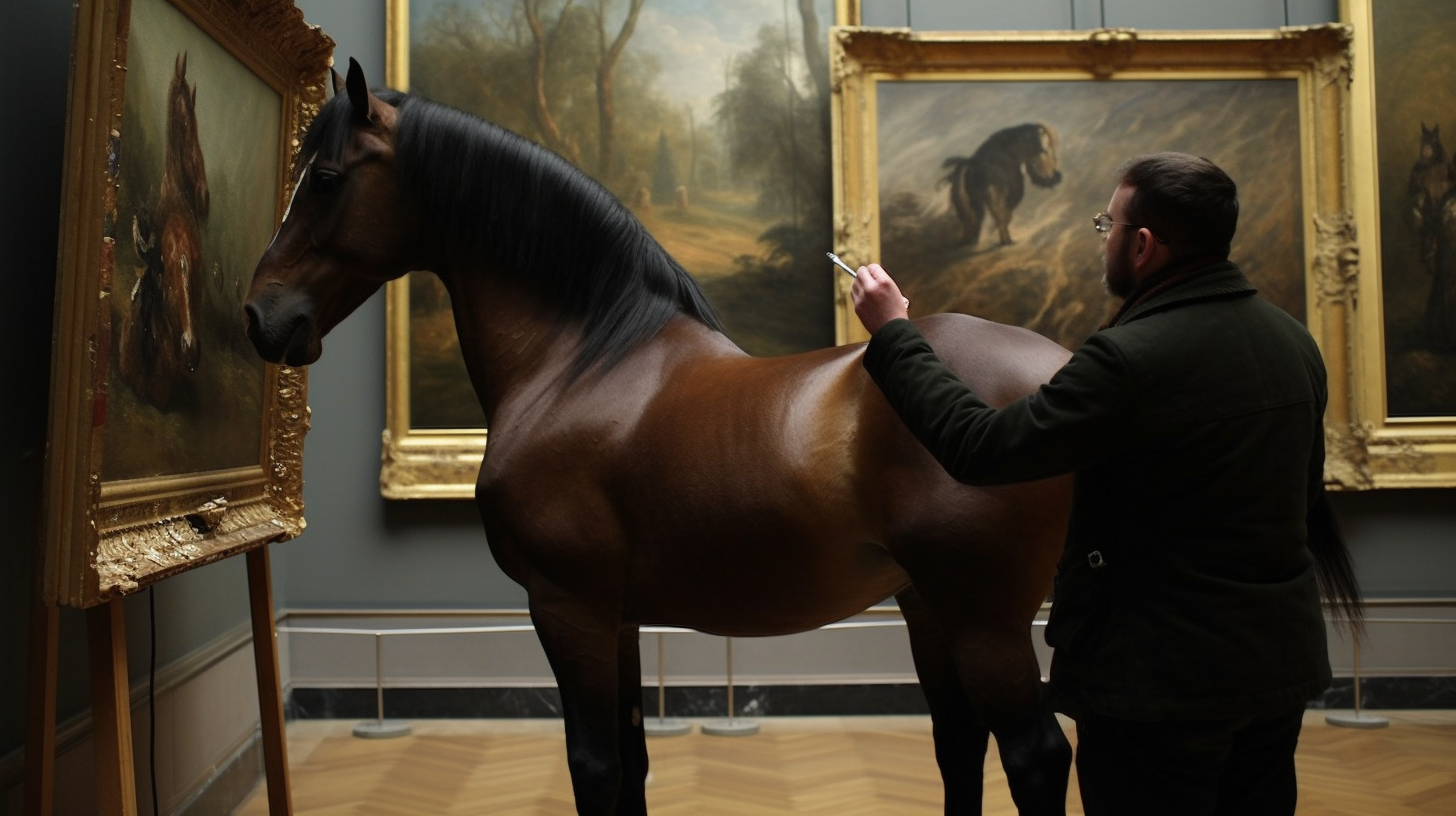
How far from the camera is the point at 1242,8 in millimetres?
5301

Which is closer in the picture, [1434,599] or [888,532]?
[888,532]

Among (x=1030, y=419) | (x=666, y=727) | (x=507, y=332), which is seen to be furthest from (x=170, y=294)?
(x=666, y=727)

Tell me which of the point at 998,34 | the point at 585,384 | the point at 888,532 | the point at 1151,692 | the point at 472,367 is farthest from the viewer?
the point at 998,34

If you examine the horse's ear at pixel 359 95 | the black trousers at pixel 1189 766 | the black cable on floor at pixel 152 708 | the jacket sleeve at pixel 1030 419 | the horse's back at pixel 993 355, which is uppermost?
the horse's ear at pixel 359 95

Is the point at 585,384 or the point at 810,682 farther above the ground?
the point at 585,384

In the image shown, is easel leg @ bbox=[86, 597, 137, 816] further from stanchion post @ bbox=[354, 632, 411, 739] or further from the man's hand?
stanchion post @ bbox=[354, 632, 411, 739]

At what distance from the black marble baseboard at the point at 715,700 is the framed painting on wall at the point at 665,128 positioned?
1.16 metres

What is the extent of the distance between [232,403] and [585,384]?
1.27 m

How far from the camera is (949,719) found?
2.30 m

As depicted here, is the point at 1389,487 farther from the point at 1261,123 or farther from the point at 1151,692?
the point at 1151,692

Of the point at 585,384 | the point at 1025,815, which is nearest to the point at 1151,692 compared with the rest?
the point at 1025,815

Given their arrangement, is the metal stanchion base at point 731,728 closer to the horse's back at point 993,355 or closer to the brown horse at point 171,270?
the brown horse at point 171,270

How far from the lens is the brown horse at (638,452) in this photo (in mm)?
1881

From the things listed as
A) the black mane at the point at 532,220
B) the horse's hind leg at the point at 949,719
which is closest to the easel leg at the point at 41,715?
the black mane at the point at 532,220
